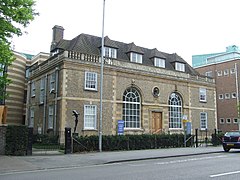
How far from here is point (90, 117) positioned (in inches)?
984

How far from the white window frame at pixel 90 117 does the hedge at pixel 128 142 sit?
5137mm

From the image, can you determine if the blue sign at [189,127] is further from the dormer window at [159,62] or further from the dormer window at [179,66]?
the dormer window at [159,62]

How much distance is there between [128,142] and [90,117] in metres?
5.65

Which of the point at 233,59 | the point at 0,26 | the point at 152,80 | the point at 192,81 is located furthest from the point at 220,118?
the point at 0,26

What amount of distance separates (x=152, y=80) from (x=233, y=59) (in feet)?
91.7

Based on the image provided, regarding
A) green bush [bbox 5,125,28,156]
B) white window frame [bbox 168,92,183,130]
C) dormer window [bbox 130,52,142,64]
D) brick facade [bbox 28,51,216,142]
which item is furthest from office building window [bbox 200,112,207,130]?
green bush [bbox 5,125,28,156]

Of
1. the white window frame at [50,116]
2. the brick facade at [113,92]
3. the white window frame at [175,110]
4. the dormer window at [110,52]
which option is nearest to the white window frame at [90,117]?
the brick facade at [113,92]

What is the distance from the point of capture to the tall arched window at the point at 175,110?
30.9 meters

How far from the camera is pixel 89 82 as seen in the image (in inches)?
1002

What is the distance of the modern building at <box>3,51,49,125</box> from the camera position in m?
37.3

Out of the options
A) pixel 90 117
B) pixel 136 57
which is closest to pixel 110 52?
pixel 136 57

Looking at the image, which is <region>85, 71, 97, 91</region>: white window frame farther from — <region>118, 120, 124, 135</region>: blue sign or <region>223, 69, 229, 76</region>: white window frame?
<region>223, 69, 229, 76</region>: white window frame

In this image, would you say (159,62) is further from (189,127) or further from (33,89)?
(33,89)

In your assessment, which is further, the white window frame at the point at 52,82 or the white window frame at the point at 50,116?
the white window frame at the point at 52,82
